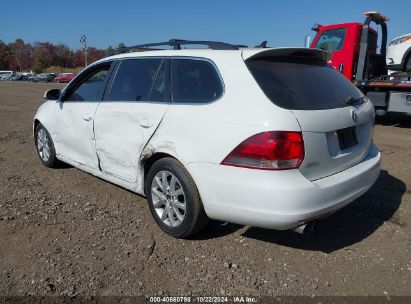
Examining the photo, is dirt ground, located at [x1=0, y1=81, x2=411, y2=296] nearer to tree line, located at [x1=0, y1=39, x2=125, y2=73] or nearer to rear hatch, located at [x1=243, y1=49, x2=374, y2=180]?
rear hatch, located at [x1=243, y1=49, x2=374, y2=180]

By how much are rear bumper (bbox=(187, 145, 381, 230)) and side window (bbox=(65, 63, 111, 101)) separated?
187 cm

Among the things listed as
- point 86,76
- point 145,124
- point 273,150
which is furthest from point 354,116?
point 86,76

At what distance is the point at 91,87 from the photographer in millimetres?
4586

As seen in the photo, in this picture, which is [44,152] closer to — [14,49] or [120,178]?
[120,178]

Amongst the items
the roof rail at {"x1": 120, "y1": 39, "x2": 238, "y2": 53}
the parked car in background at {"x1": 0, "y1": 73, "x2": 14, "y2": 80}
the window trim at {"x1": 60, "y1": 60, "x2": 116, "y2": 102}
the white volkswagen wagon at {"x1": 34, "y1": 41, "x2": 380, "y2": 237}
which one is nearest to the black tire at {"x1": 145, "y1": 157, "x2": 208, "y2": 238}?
the white volkswagen wagon at {"x1": 34, "y1": 41, "x2": 380, "y2": 237}

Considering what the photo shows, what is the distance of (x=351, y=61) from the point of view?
9.62 meters

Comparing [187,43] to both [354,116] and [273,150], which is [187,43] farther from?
[354,116]

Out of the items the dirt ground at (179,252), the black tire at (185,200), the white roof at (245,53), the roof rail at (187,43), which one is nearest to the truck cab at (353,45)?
the dirt ground at (179,252)

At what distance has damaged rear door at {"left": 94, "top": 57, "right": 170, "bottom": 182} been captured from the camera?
358cm

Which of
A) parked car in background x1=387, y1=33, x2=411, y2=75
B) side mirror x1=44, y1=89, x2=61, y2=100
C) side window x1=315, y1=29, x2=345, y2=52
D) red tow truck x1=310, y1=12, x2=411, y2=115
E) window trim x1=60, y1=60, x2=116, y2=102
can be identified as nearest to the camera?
window trim x1=60, y1=60, x2=116, y2=102

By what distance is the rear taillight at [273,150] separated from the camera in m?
2.74

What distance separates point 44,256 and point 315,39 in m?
8.98

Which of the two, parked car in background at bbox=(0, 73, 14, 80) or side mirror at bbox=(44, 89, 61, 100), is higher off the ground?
side mirror at bbox=(44, 89, 61, 100)

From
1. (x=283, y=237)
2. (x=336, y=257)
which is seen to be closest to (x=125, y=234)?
(x=283, y=237)
